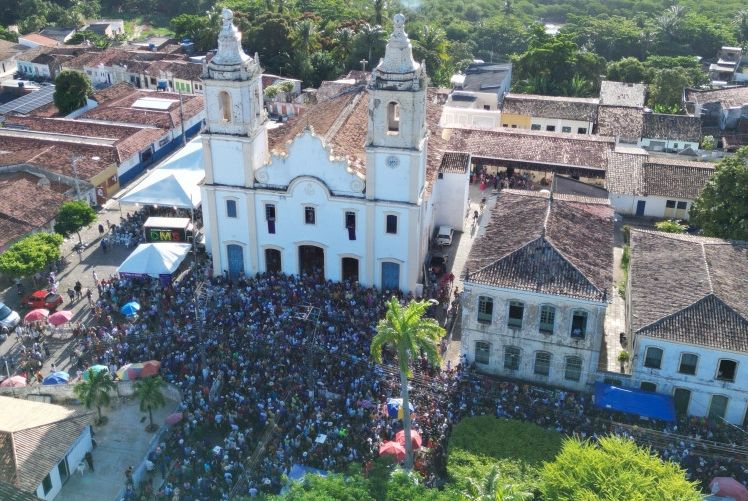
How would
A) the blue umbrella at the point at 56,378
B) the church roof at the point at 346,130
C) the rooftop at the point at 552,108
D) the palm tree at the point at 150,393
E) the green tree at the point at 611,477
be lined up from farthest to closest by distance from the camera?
the rooftop at the point at 552,108 → the church roof at the point at 346,130 → the blue umbrella at the point at 56,378 → the palm tree at the point at 150,393 → the green tree at the point at 611,477

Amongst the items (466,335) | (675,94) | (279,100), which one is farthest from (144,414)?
(675,94)

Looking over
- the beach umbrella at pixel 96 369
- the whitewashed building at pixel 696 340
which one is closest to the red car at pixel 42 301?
the beach umbrella at pixel 96 369

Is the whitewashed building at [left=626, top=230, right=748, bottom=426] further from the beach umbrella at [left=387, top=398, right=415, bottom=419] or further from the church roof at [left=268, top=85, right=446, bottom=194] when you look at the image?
the church roof at [left=268, top=85, right=446, bottom=194]

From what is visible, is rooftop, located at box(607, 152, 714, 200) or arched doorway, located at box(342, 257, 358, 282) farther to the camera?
rooftop, located at box(607, 152, 714, 200)

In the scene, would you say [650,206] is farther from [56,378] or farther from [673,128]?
[56,378]

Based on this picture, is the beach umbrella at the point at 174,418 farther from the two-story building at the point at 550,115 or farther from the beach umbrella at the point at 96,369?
the two-story building at the point at 550,115

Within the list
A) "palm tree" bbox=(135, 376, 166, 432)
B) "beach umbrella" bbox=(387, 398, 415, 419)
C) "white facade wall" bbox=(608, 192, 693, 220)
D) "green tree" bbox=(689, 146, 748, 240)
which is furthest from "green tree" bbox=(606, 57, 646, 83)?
"palm tree" bbox=(135, 376, 166, 432)
